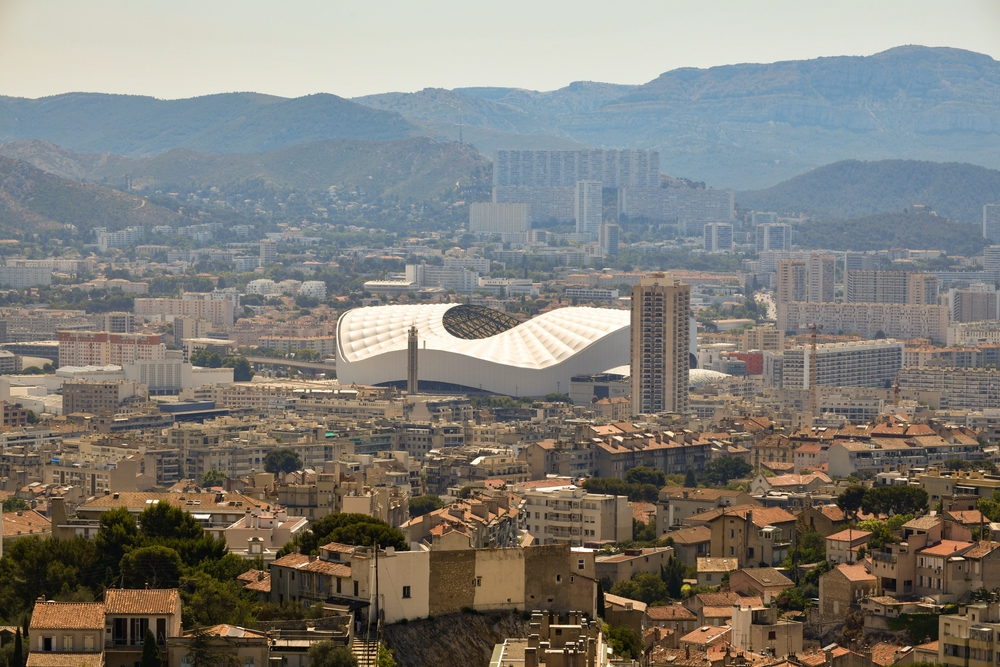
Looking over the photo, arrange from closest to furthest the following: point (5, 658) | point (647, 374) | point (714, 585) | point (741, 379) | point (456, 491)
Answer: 1. point (5, 658)
2. point (714, 585)
3. point (456, 491)
4. point (647, 374)
5. point (741, 379)

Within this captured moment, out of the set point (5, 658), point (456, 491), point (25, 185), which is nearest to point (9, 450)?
point (456, 491)

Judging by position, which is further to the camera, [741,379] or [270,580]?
[741,379]

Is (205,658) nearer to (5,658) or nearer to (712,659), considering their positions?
(5,658)

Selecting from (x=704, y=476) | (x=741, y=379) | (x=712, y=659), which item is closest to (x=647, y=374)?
(x=741, y=379)

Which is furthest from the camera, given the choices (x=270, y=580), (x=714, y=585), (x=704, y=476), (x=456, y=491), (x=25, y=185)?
(x=25, y=185)

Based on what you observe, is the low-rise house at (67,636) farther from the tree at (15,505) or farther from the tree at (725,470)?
the tree at (725,470)

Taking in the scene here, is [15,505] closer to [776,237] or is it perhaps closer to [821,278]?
[821,278]
